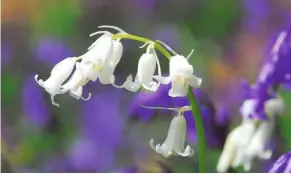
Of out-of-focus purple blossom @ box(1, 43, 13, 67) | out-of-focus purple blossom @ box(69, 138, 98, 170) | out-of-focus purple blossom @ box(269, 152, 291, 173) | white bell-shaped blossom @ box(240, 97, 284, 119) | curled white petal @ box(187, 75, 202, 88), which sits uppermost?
curled white petal @ box(187, 75, 202, 88)

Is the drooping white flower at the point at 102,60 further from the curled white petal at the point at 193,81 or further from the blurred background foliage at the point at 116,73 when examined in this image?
the blurred background foliage at the point at 116,73

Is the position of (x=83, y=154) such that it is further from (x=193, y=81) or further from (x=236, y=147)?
(x=193, y=81)

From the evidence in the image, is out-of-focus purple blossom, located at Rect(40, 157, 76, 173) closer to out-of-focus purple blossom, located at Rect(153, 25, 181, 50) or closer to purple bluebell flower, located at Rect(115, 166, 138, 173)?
purple bluebell flower, located at Rect(115, 166, 138, 173)

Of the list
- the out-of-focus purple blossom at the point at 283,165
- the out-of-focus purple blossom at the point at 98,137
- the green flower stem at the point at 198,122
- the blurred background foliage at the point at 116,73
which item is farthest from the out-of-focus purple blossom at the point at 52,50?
the out-of-focus purple blossom at the point at 283,165

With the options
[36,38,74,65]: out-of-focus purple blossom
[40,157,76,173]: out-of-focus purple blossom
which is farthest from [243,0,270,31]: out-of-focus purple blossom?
[40,157,76,173]: out-of-focus purple blossom

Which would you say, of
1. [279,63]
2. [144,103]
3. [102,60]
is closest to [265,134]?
[279,63]
